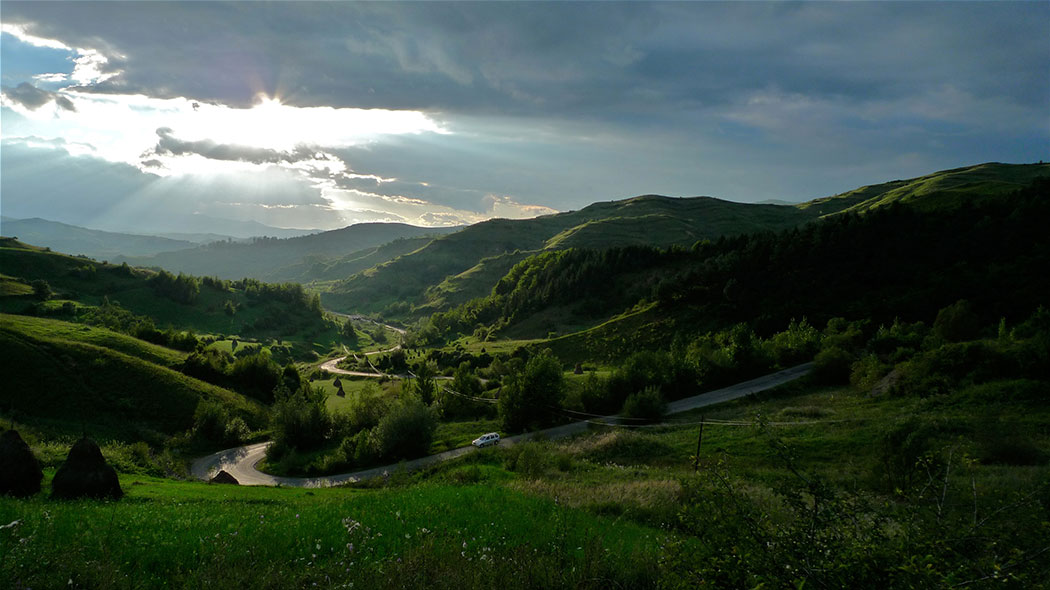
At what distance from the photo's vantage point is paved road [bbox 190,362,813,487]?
44844 millimetres

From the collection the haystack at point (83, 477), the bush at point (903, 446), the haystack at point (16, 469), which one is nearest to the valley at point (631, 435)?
the bush at point (903, 446)

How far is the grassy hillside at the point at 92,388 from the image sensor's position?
50875 millimetres

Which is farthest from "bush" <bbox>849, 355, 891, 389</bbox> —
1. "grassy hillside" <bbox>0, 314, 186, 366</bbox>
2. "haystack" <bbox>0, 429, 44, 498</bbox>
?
"grassy hillside" <bbox>0, 314, 186, 366</bbox>

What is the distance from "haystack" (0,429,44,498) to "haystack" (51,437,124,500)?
0.92 meters

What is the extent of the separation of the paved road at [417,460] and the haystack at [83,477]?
75.5 ft

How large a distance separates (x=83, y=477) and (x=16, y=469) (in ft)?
8.54

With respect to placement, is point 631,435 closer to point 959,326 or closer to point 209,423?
point 959,326

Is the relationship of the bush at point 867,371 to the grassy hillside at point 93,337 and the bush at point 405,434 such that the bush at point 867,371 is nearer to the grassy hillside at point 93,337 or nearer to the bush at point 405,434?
the bush at point 405,434

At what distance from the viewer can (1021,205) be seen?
3159 inches

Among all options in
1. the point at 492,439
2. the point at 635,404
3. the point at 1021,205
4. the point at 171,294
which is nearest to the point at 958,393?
the point at 635,404

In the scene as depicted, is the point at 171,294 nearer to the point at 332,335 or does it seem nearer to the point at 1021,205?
the point at 332,335

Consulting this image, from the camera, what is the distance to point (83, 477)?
20.2m

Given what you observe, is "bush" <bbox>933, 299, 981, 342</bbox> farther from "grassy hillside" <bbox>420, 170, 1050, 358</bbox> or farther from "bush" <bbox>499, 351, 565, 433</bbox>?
"bush" <bbox>499, 351, 565, 433</bbox>

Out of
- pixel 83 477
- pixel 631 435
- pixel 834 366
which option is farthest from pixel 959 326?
pixel 83 477
